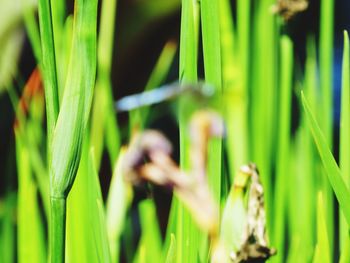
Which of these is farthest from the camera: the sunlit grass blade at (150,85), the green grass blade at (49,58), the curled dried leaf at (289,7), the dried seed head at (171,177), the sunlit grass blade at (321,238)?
the sunlit grass blade at (150,85)

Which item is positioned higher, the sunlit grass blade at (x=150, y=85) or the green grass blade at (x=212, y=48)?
the green grass blade at (x=212, y=48)

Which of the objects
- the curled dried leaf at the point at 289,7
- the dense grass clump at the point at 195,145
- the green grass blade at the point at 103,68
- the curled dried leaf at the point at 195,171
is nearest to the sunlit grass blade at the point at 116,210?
the dense grass clump at the point at 195,145

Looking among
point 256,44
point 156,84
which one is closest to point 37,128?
point 156,84

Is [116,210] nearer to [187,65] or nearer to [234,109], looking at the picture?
[234,109]

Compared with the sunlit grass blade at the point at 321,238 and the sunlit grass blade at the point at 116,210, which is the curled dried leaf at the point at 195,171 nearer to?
the sunlit grass blade at the point at 321,238

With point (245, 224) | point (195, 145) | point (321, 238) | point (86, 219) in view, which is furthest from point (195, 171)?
point (86, 219)

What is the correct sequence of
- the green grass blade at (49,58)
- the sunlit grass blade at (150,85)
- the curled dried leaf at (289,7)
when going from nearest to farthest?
1. the green grass blade at (49,58)
2. the curled dried leaf at (289,7)
3. the sunlit grass blade at (150,85)

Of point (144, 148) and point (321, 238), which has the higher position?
point (144, 148)

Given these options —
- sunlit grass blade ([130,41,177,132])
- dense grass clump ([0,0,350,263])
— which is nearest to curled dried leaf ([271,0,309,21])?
dense grass clump ([0,0,350,263])

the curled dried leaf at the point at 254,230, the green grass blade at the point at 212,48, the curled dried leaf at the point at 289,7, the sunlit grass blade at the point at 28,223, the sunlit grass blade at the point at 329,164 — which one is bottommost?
the sunlit grass blade at the point at 28,223

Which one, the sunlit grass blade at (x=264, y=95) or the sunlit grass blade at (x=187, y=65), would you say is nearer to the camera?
the sunlit grass blade at (x=187, y=65)
